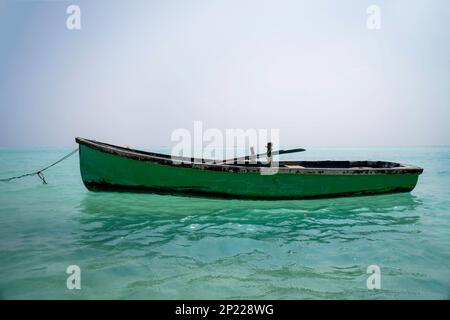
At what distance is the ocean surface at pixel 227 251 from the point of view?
4.43 m

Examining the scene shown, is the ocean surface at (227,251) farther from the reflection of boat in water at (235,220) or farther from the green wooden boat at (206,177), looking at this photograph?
the green wooden boat at (206,177)

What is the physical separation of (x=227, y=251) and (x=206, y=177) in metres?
3.86

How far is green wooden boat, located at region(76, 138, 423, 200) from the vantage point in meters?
9.41

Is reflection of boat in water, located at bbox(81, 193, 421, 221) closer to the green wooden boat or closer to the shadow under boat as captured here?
the shadow under boat

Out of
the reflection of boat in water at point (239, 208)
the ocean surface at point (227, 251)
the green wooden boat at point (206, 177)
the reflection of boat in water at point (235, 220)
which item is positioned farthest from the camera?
the green wooden boat at point (206, 177)

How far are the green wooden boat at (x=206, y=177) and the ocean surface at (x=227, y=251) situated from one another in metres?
0.59

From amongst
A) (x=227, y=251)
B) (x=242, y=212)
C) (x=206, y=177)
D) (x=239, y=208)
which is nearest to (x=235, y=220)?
(x=242, y=212)

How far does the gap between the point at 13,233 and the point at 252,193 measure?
6809 millimetres

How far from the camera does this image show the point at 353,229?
25.0 feet

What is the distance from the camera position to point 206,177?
9.57 meters

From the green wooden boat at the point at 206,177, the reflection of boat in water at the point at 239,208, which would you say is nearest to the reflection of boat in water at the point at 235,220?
the reflection of boat in water at the point at 239,208
